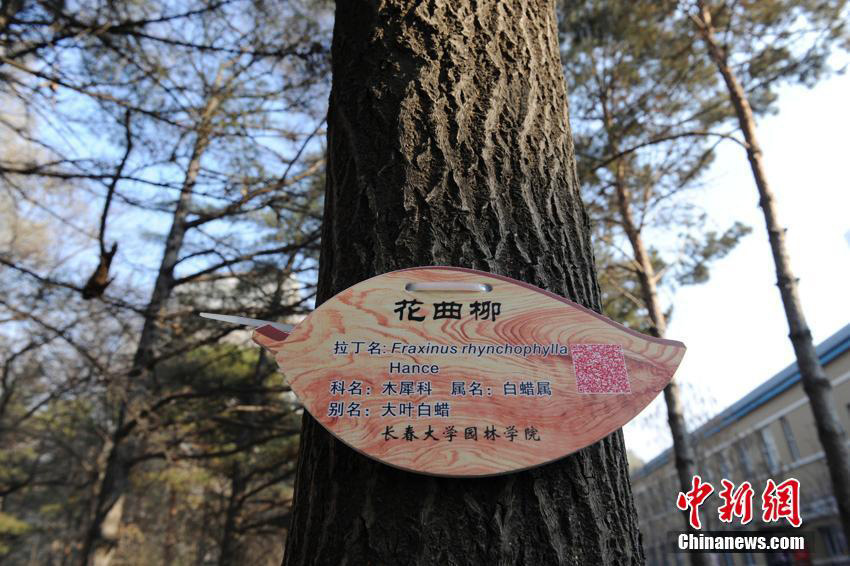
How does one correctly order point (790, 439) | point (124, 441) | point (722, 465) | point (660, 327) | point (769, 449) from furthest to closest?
point (769, 449) → point (790, 439) → point (722, 465) → point (660, 327) → point (124, 441)

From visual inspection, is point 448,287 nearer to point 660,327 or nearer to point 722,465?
point 660,327

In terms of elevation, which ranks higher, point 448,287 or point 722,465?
point 722,465

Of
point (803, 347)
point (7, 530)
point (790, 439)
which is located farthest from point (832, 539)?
point (7, 530)

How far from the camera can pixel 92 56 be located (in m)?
3.61

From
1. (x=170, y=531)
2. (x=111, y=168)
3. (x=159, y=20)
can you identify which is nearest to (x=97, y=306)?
(x=111, y=168)

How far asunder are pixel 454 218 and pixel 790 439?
52.6ft

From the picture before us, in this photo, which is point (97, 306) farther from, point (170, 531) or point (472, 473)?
point (170, 531)

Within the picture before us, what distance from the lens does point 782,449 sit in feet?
44.6

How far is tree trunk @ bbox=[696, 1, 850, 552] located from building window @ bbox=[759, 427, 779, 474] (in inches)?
468

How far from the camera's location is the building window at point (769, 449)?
13.4 meters

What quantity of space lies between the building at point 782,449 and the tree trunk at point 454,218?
10430 mm

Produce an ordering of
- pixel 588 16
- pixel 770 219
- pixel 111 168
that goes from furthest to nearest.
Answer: pixel 588 16
pixel 770 219
pixel 111 168

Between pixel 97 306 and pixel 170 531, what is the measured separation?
33.3 feet

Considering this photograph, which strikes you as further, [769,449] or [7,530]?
[769,449]
